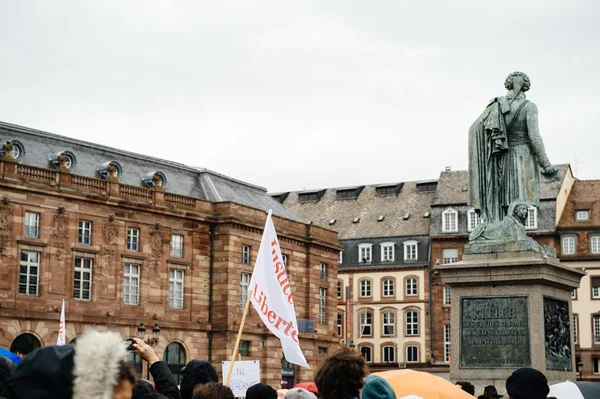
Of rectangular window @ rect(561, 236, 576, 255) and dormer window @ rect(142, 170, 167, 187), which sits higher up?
dormer window @ rect(142, 170, 167, 187)

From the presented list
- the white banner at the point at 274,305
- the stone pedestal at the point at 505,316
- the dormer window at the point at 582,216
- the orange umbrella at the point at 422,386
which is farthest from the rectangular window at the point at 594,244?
the orange umbrella at the point at 422,386

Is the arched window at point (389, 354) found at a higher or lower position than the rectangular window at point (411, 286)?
lower

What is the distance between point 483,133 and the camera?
1481 cm

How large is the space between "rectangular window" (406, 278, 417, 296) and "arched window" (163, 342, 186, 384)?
97.0 ft

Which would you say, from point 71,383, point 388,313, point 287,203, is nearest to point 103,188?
point 388,313

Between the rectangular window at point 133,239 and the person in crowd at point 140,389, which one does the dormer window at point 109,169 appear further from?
the person in crowd at point 140,389

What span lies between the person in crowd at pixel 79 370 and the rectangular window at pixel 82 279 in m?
45.4

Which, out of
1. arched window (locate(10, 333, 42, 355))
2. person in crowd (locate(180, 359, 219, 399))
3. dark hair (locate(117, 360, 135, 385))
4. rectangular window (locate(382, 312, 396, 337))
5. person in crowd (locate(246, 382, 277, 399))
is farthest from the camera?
rectangular window (locate(382, 312, 396, 337))

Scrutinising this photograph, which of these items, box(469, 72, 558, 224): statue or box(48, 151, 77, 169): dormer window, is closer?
box(469, 72, 558, 224): statue

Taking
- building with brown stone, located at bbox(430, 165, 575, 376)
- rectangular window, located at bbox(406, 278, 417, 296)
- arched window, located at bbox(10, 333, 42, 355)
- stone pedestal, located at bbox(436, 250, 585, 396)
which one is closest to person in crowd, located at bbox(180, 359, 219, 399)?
stone pedestal, located at bbox(436, 250, 585, 396)

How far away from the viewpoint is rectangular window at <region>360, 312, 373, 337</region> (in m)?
80.9

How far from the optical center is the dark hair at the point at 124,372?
412 cm

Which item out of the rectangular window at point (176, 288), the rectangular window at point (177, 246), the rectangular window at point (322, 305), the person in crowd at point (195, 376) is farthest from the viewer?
the rectangular window at point (322, 305)

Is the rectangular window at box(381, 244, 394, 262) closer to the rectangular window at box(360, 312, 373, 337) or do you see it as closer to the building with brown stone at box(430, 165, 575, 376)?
the building with brown stone at box(430, 165, 575, 376)
